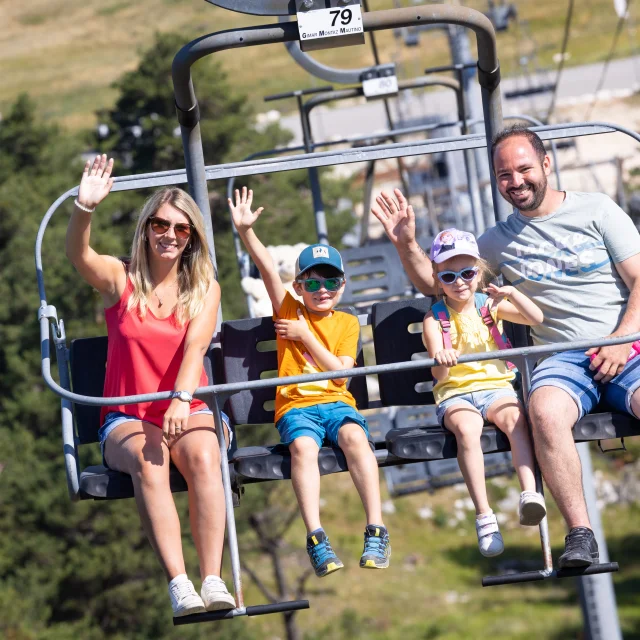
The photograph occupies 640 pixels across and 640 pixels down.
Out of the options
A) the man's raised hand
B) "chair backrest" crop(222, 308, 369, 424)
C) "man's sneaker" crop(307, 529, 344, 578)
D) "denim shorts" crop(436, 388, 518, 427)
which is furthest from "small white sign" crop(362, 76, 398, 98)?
"man's sneaker" crop(307, 529, 344, 578)

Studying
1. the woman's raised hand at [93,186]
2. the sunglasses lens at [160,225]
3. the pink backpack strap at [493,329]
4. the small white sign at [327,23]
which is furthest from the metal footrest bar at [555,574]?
the small white sign at [327,23]

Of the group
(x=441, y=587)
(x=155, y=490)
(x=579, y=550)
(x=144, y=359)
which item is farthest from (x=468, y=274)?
(x=441, y=587)

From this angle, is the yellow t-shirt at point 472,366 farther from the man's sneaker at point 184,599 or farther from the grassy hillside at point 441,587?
the grassy hillside at point 441,587

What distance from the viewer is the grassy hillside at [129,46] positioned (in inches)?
2135

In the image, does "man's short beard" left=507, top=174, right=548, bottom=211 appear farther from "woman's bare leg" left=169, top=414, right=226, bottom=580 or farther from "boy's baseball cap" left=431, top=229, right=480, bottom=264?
"woman's bare leg" left=169, top=414, right=226, bottom=580

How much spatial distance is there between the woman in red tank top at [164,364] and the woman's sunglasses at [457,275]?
0.81 metres

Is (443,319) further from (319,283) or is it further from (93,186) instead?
(93,186)

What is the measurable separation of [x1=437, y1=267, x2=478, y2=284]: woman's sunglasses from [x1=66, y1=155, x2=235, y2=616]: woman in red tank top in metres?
0.81

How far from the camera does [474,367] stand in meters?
4.65

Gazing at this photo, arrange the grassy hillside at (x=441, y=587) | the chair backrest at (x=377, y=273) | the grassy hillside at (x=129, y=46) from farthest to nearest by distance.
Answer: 1. the grassy hillside at (x=129, y=46)
2. the grassy hillside at (x=441, y=587)
3. the chair backrest at (x=377, y=273)

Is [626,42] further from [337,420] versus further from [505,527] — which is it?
[337,420]

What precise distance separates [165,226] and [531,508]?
1.55m

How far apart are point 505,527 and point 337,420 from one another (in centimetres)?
2283

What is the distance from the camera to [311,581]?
25969 mm
